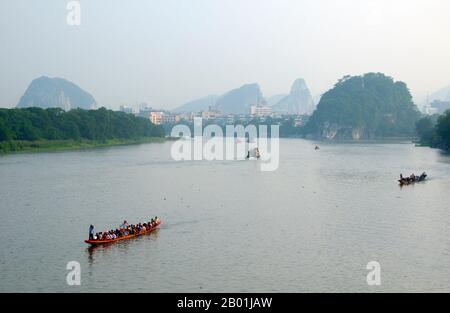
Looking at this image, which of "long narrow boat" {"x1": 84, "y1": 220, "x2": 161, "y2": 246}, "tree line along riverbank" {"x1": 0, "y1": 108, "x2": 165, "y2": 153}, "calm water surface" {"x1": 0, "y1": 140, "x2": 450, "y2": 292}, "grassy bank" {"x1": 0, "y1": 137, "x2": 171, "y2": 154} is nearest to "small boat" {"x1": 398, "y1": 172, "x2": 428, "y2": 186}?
"calm water surface" {"x1": 0, "y1": 140, "x2": 450, "y2": 292}

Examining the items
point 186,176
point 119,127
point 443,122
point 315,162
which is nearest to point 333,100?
point 119,127

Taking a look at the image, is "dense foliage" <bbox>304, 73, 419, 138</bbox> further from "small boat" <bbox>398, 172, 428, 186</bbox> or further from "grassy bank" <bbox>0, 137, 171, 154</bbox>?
"small boat" <bbox>398, 172, 428, 186</bbox>

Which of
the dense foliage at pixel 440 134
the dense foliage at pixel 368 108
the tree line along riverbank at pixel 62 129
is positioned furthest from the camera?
the dense foliage at pixel 368 108

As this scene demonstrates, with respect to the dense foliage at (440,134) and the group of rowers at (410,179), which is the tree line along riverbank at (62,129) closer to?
the group of rowers at (410,179)

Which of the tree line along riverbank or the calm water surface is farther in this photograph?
the tree line along riverbank

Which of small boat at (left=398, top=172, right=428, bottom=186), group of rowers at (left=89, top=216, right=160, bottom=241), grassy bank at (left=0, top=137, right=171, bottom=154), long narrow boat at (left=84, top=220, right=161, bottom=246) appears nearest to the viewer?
→ long narrow boat at (left=84, top=220, right=161, bottom=246)

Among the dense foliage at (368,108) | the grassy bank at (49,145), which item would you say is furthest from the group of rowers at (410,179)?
the dense foliage at (368,108)

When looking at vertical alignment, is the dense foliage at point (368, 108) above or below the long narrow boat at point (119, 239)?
above
